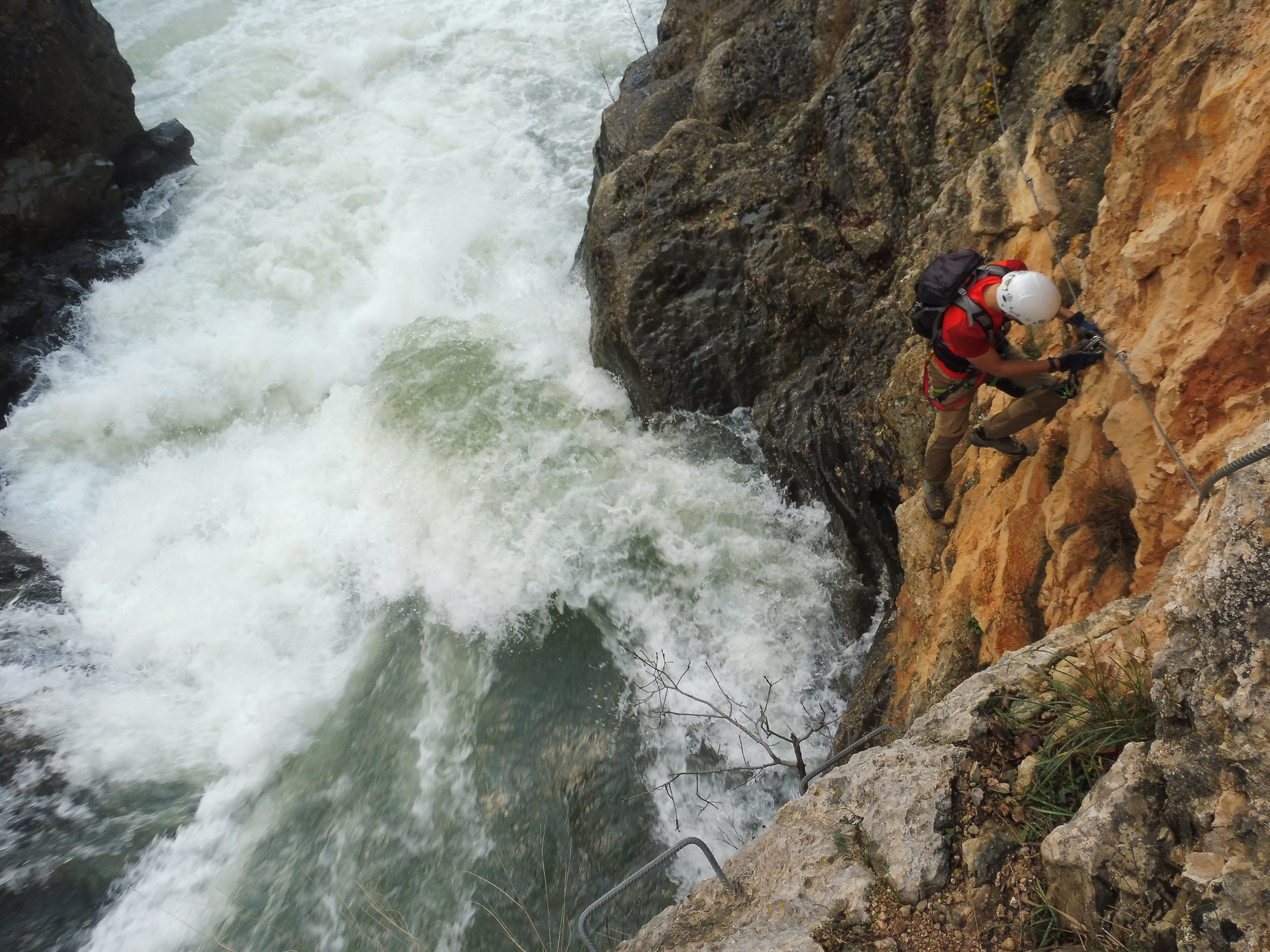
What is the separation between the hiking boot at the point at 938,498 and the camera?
192 inches

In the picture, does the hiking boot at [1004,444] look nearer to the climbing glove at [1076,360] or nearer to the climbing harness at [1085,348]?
the climbing harness at [1085,348]

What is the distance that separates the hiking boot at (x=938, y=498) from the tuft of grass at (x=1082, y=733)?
229 centimetres

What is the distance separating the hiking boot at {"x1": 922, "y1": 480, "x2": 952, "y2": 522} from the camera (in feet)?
16.0

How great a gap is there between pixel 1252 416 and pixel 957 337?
46.8 inches

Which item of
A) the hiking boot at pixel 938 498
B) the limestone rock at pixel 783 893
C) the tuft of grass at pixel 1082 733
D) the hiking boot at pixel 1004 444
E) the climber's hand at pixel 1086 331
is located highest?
the climber's hand at pixel 1086 331

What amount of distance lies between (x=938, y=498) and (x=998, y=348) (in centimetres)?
147

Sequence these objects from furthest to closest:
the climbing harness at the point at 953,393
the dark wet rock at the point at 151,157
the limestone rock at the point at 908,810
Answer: the dark wet rock at the point at 151,157
the climbing harness at the point at 953,393
the limestone rock at the point at 908,810

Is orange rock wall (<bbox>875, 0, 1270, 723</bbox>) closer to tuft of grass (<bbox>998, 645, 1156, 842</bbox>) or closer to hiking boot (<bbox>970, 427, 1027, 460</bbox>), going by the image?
hiking boot (<bbox>970, 427, 1027, 460</bbox>)

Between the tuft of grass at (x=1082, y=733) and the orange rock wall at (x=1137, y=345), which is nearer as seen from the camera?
the tuft of grass at (x=1082, y=733)

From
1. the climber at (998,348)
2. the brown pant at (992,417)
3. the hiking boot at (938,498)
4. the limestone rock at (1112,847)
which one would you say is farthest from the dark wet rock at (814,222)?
the limestone rock at (1112,847)

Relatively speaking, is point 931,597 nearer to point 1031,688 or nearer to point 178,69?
point 1031,688

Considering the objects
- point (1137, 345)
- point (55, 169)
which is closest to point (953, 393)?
point (1137, 345)

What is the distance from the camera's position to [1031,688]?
2.79m

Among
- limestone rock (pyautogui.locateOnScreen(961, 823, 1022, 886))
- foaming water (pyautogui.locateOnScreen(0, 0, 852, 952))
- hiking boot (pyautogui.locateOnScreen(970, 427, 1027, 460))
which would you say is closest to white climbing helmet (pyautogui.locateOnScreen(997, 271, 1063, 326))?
hiking boot (pyautogui.locateOnScreen(970, 427, 1027, 460))
